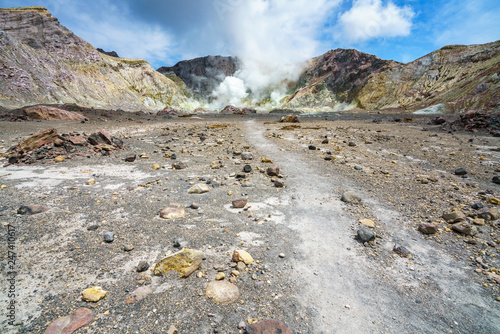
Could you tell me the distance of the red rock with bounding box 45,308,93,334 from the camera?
1927mm

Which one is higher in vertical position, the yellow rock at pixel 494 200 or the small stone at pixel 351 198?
the yellow rock at pixel 494 200

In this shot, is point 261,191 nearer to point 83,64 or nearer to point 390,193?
point 390,193

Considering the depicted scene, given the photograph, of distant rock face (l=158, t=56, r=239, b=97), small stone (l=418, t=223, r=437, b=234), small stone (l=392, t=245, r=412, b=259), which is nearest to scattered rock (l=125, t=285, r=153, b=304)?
small stone (l=392, t=245, r=412, b=259)

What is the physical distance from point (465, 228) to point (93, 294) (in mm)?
5284

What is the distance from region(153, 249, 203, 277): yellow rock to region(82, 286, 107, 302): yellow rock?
544mm

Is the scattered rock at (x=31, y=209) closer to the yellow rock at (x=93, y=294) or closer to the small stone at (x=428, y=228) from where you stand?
the yellow rock at (x=93, y=294)

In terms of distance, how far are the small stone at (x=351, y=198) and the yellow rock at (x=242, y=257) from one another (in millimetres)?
2797

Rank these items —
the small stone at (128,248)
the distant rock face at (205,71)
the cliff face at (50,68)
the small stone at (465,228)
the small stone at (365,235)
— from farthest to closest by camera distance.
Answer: the distant rock face at (205,71) < the cliff face at (50,68) < the small stone at (465,228) < the small stone at (365,235) < the small stone at (128,248)

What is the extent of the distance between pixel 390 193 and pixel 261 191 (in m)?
3.07

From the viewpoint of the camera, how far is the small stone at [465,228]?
11.5 ft

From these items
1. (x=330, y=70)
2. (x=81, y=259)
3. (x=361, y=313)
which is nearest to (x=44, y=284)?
(x=81, y=259)

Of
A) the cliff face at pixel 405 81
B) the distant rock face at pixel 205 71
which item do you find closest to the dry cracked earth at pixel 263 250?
the cliff face at pixel 405 81

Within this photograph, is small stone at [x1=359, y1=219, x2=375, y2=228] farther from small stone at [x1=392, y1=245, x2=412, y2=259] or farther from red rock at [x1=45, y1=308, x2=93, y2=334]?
red rock at [x1=45, y1=308, x2=93, y2=334]

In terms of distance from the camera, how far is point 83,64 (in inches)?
2234
